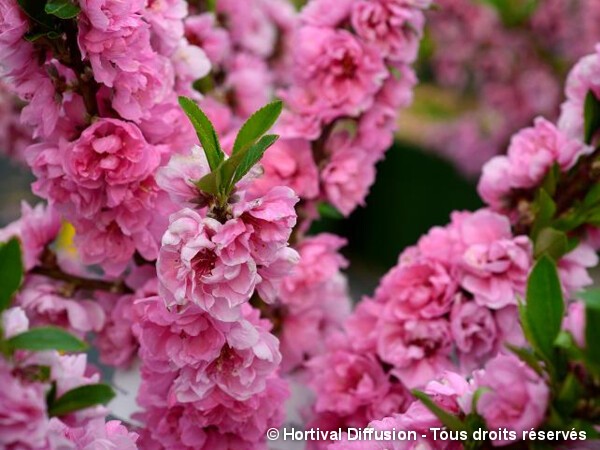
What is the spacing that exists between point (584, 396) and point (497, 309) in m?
0.23

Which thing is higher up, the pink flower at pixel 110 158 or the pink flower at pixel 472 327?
the pink flower at pixel 110 158

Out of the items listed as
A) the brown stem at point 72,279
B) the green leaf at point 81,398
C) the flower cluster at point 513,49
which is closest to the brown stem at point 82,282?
the brown stem at point 72,279

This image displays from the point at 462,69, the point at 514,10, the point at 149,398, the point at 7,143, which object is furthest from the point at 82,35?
the point at 462,69

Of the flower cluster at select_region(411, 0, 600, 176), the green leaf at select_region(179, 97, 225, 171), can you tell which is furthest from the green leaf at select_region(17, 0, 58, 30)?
the flower cluster at select_region(411, 0, 600, 176)

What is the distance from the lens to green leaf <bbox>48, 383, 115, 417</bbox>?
0.41 m

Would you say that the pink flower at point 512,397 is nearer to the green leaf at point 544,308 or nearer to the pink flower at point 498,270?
the green leaf at point 544,308


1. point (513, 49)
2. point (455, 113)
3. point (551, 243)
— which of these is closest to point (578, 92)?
point (551, 243)

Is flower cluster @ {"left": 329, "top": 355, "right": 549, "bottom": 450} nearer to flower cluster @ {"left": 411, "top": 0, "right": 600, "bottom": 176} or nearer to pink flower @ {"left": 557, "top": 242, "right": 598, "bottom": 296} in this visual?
pink flower @ {"left": 557, "top": 242, "right": 598, "bottom": 296}

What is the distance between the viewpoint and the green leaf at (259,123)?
0.46 m

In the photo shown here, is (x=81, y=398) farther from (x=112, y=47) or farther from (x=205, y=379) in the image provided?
(x=112, y=47)

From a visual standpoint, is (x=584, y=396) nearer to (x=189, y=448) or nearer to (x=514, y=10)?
(x=189, y=448)

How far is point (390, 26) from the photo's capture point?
0.67m

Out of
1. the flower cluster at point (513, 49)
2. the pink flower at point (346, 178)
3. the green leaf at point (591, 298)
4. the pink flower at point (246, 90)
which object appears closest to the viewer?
the green leaf at point (591, 298)

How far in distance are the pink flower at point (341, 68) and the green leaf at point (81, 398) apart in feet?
1.13
